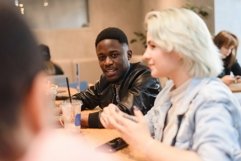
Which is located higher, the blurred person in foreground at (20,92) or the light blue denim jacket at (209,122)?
the blurred person in foreground at (20,92)

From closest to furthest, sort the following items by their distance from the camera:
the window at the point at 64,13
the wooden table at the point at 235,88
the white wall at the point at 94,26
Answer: the wooden table at the point at 235,88 → the window at the point at 64,13 → the white wall at the point at 94,26

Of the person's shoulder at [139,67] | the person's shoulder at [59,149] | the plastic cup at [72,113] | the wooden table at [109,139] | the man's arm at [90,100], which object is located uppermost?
the person's shoulder at [59,149]

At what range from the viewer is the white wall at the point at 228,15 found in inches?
202

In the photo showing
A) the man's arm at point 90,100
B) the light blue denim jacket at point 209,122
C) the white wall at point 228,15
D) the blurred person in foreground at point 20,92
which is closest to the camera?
the blurred person in foreground at point 20,92

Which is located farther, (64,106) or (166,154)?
(64,106)

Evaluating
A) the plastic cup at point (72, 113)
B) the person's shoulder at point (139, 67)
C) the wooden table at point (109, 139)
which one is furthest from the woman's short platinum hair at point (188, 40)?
the person's shoulder at point (139, 67)

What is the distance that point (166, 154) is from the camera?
4.19ft

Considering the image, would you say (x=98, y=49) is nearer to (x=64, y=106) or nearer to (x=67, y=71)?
(x=64, y=106)

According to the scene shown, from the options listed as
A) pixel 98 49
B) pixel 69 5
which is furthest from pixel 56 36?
pixel 98 49

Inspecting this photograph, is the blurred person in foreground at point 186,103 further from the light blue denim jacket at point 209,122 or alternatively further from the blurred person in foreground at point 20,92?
the blurred person in foreground at point 20,92

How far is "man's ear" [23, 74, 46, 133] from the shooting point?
1.30 feet

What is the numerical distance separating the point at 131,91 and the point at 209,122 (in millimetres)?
996

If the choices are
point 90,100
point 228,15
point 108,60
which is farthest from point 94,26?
point 108,60

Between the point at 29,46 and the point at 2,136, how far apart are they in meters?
0.09
